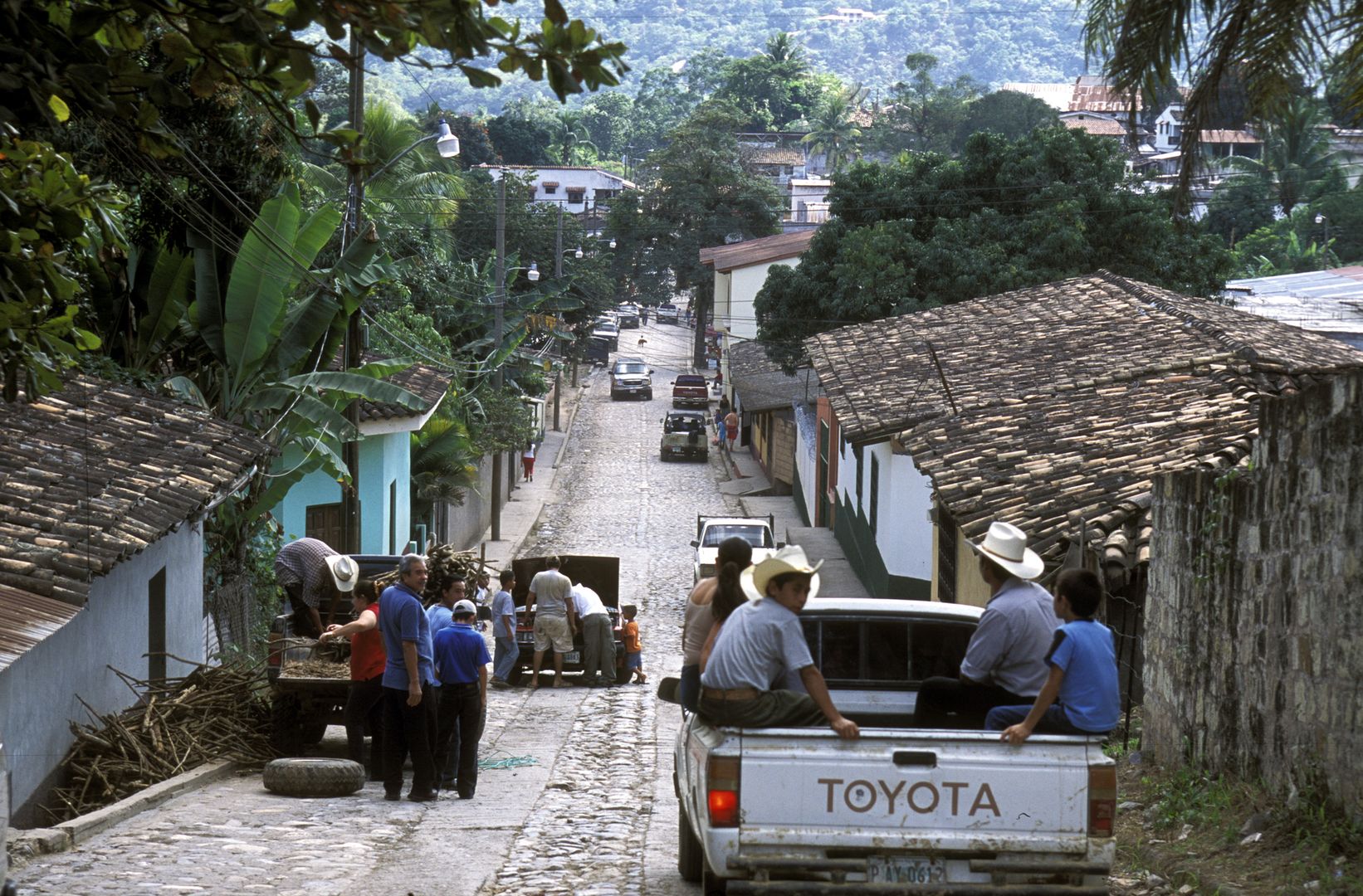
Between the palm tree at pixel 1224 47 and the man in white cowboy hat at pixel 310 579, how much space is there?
10.3 meters

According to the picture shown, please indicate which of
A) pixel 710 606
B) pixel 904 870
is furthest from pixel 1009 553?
pixel 710 606

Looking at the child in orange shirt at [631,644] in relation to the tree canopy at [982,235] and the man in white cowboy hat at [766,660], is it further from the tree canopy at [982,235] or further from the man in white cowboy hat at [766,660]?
the tree canopy at [982,235]

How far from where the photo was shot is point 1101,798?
6.64m

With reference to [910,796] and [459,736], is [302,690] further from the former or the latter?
[910,796]

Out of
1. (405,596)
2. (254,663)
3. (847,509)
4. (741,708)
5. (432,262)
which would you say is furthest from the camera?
(432,262)

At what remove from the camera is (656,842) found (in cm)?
1021

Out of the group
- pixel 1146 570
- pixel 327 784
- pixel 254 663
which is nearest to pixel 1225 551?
pixel 1146 570

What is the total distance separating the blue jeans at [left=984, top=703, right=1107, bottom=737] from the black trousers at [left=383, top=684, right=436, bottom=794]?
5.09 meters

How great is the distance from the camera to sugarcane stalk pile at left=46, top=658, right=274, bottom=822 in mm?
11594

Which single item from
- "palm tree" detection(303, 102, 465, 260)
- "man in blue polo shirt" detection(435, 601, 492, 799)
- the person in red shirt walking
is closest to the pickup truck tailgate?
"man in blue polo shirt" detection(435, 601, 492, 799)

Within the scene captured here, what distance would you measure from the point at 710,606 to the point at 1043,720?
92.5 inches

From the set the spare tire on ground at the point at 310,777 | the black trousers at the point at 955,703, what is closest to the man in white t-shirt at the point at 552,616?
the spare tire on ground at the point at 310,777

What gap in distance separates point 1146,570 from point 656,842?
187 inches

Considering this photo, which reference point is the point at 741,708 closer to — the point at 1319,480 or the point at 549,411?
the point at 1319,480
